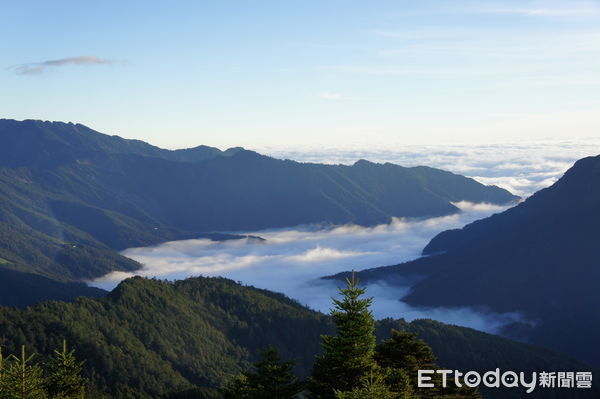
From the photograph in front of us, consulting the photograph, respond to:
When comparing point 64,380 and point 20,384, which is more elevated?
point 20,384

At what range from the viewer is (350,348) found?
1852 inches

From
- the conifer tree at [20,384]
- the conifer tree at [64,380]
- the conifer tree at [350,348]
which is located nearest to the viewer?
the conifer tree at [20,384]

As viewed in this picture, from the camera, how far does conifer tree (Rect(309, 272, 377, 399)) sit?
46.9 metres

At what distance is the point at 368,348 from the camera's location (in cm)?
4731

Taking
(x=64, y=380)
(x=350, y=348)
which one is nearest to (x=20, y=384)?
(x=64, y=380)

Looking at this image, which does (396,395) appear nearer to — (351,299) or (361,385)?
(361,385)

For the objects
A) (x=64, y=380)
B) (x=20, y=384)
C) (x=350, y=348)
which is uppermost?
(x=350, y=348)

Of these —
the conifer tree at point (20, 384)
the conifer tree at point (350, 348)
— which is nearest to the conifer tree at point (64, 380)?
the conifer tree at point (20, 384)

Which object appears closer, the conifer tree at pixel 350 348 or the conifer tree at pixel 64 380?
the conifer tree at pixel 350 348

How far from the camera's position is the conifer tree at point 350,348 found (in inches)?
1848

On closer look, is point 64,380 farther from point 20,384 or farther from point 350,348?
point 350,348

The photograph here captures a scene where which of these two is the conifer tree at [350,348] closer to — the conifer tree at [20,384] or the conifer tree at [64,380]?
the conifer tree at [64,380]

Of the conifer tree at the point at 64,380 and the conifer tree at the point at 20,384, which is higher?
the conifer tree at the point at 20,384

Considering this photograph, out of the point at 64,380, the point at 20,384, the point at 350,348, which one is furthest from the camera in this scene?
the point at 64,380
